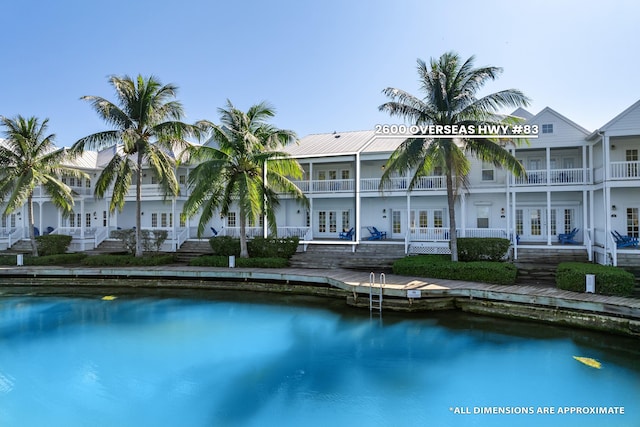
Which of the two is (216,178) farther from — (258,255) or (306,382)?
(306,382)

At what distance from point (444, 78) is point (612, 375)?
37.1ft

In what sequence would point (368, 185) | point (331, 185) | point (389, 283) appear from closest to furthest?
point (389, 283)
point (368, 185)
point (331, 185)

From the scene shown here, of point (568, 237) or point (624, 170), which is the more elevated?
point (624, 170)

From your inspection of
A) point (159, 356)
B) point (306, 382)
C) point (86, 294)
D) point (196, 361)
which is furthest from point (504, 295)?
point (86, 294)

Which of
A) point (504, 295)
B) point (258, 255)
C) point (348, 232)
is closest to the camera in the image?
point (504, 295)

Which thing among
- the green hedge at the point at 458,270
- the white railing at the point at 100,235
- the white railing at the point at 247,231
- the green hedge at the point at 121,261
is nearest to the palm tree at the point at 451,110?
the green hedge at the point at 458,270

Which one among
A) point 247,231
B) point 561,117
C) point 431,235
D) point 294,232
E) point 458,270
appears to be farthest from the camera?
point 247,231

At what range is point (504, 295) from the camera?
12.8 metres

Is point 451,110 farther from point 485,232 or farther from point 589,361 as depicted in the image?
point 589,361

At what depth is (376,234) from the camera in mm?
21766

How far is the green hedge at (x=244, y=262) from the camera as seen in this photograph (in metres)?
18.5

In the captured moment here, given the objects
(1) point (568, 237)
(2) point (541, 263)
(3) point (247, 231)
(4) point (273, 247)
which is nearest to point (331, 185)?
(4) point (273, 247)

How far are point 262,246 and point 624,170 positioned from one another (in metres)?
16.3

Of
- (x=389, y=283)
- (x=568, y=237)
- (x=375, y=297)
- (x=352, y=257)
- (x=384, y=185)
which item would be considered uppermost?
(x=384, y=185)
